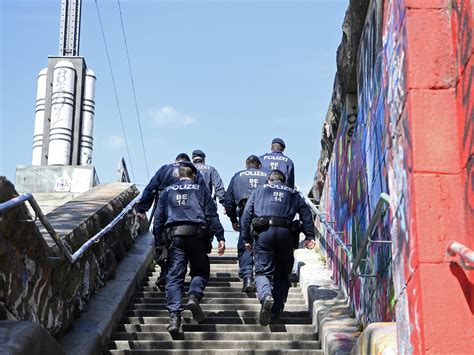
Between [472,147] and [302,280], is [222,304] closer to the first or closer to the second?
[302,280]

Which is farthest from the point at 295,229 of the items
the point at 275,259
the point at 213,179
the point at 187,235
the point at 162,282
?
the point at 213,179

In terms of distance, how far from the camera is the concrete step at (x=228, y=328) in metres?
8.32

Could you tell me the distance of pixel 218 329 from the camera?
8398 mm

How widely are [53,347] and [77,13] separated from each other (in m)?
15.6

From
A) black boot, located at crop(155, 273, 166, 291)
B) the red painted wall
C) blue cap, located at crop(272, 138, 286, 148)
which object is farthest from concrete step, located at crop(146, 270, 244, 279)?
the red painted wall

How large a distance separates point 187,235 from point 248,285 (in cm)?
160

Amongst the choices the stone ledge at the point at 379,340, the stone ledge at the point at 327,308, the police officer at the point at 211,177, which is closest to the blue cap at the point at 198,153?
the police officer at the point at 211,177

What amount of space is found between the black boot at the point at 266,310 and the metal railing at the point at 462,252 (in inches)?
167

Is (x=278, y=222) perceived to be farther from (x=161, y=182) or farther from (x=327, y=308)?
(x=161, y=182)

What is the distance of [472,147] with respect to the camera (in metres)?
3.78

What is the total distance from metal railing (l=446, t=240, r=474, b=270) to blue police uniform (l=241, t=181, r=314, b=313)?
14.3ft

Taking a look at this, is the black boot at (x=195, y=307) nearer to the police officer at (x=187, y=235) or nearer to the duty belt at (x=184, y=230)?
the police officer at (x=187, y=235)

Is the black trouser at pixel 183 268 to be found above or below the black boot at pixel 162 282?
above

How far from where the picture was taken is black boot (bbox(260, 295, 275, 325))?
7.92 meters
